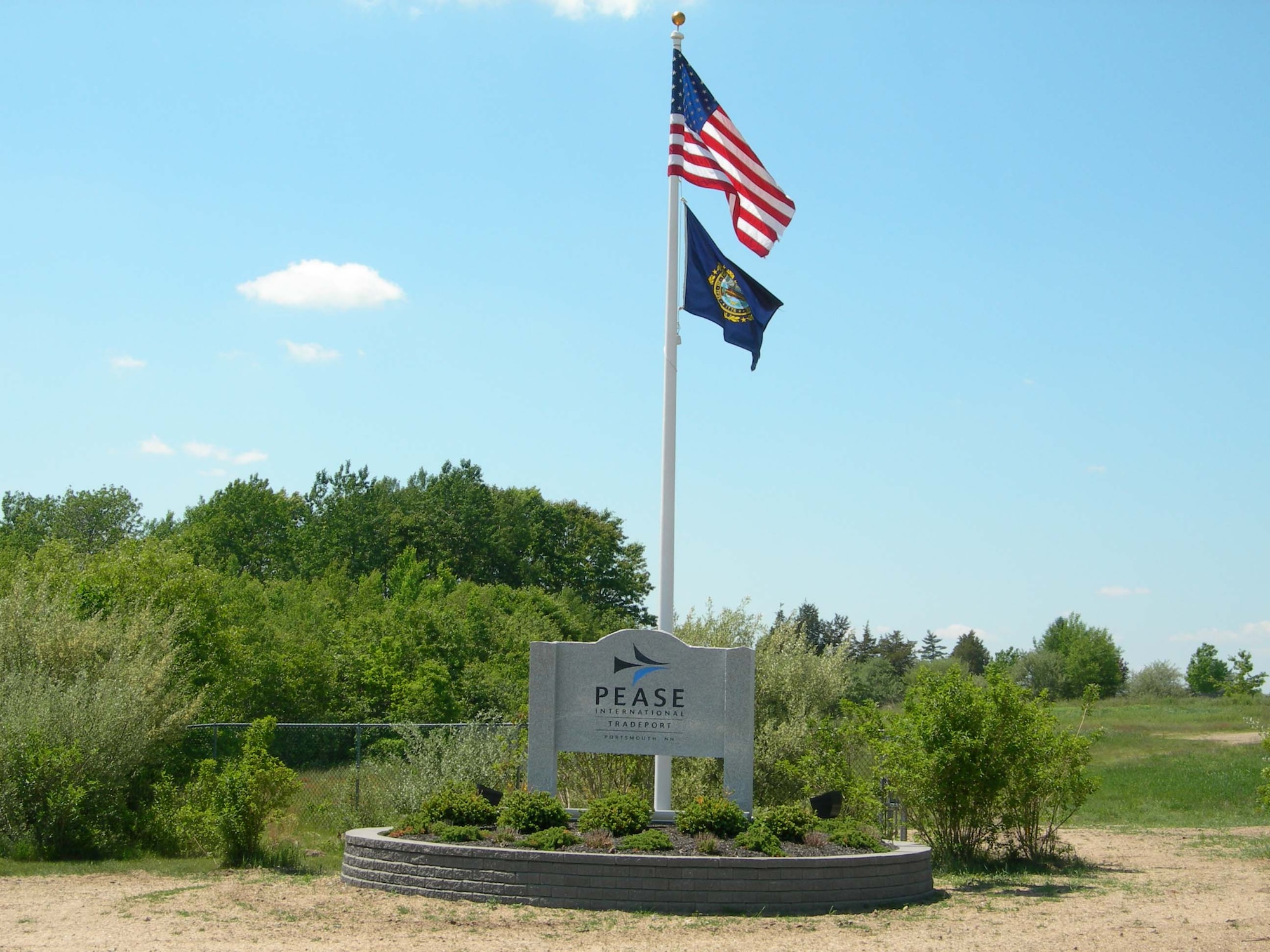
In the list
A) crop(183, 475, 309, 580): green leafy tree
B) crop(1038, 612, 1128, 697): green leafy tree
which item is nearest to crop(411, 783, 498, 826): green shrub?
crop(183, 475, 309, 580): green leafy tree

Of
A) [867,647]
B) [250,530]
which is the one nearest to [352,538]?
[250,530]

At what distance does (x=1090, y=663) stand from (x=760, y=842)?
234 feet

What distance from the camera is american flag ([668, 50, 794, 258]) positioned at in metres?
13.6

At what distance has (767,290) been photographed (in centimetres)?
1353

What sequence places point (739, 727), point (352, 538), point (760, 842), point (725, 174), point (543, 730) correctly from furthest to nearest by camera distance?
1. point (352, 538)
2. point (725, 174)
3. point (543, 730)
4. point (739, 727)
5. point (760, 842)

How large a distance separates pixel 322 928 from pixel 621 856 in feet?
8.62

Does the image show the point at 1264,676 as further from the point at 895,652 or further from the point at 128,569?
the point at 895,652

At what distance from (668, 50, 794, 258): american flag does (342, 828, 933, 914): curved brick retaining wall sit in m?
7.14

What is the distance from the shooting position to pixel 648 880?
10016 millimetres

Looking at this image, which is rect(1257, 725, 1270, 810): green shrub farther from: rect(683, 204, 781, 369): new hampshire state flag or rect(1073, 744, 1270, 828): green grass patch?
rect(683, 204, 781, 369): new hampshire state flag

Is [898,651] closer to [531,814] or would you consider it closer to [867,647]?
[867,647]

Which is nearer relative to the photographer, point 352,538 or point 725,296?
point 725,296

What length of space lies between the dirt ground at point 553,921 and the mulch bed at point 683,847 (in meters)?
0.74

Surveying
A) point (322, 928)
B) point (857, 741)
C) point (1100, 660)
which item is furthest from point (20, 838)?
point (1100, 660)
